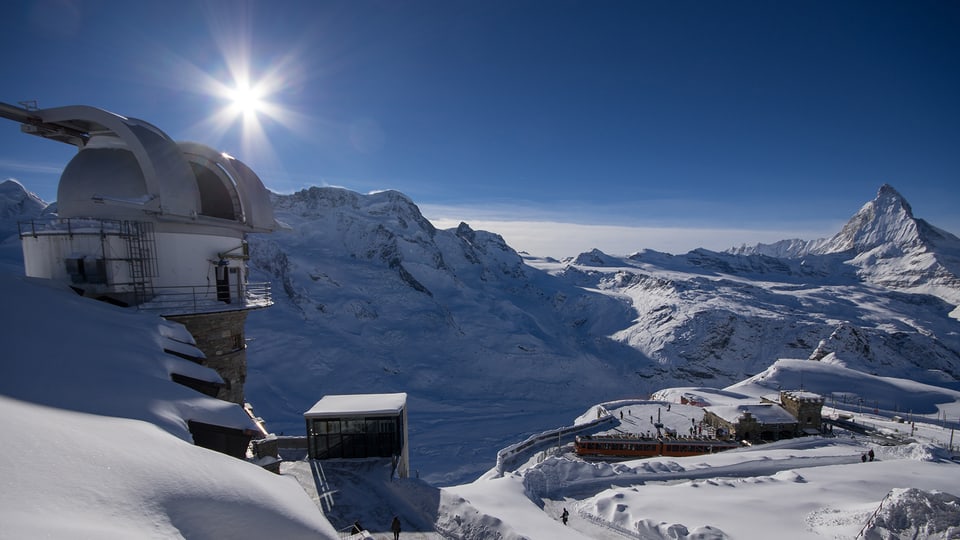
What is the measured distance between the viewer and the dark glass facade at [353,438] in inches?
582

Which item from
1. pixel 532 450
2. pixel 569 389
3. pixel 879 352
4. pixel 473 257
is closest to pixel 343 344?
pixel 569 389

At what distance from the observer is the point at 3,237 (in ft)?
197

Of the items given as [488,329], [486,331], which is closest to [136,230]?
[486,331]

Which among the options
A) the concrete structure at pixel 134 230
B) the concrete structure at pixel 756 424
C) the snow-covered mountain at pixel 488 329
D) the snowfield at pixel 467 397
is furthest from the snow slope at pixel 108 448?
the snow-covered mountain at pixel 488 329

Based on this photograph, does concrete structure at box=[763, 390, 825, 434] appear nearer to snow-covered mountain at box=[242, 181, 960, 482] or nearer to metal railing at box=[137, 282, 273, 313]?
snow-covered mountain at box=[242, 181, 960, 482]

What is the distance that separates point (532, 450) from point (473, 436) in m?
21.1

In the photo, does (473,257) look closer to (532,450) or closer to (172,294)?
(532,450)

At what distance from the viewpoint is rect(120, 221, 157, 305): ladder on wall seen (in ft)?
36.6

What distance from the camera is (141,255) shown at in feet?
37.0

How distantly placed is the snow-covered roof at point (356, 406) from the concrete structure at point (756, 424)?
26187 mm

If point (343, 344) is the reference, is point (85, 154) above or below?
above

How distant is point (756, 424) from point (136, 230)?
36748 mm

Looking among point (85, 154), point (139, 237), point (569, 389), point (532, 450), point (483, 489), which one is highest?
point (85, 154)

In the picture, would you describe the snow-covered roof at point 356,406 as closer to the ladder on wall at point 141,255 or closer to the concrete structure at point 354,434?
the concrete structure at point 354,434
